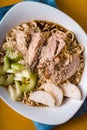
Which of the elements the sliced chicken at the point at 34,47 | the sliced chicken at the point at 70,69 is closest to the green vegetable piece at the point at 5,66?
the sliced chicken at the point at 34,47

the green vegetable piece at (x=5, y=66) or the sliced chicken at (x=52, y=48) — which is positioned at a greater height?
the sliced chicken at (x=52, y=48)

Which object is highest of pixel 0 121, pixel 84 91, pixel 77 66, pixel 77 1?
pixel 77 1

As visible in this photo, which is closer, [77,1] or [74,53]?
[74,53]

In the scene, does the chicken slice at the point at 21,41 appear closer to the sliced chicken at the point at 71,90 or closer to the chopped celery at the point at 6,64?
the chopped celery at the point at 6,64

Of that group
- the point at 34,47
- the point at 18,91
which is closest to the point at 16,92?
the point at 18,91

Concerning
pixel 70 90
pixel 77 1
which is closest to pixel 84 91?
pixel 70 90

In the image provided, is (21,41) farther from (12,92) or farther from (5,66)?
(12,92)

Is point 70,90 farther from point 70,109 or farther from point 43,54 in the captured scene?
point 43,54
